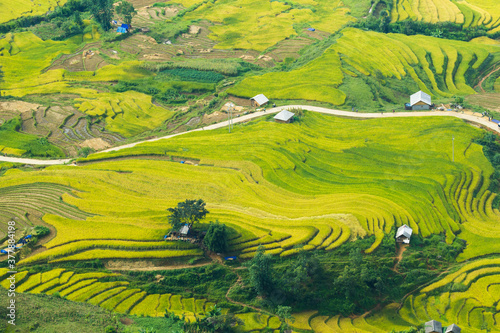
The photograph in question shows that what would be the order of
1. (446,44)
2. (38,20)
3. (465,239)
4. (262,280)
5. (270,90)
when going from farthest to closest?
(38,20)
(446,44)
(270,90)
(465,239)
(262,280)

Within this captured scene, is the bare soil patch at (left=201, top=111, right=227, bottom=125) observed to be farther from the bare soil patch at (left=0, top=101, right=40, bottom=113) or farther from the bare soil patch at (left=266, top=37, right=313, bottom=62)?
the bare soil patch at (left=0, top=101, right=40, bottom=113)

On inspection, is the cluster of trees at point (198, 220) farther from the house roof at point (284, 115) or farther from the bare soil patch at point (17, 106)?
the bare soil patch at point (17, 106)

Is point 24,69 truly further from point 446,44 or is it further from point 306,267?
point 446,44

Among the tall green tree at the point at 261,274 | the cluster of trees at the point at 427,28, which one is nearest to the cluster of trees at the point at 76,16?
the cluster of trees at the point at 427,28

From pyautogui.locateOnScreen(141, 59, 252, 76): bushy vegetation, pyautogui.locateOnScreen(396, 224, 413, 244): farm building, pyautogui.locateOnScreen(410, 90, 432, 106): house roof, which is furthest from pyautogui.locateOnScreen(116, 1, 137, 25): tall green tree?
pyautogui.locateOnScreen(396, 224, 413, 244): farm building

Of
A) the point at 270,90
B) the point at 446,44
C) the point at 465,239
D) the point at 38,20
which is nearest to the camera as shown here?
the point at 465,239

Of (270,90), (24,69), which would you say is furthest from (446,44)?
(24,69)

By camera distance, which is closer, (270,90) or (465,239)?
(465,239)
